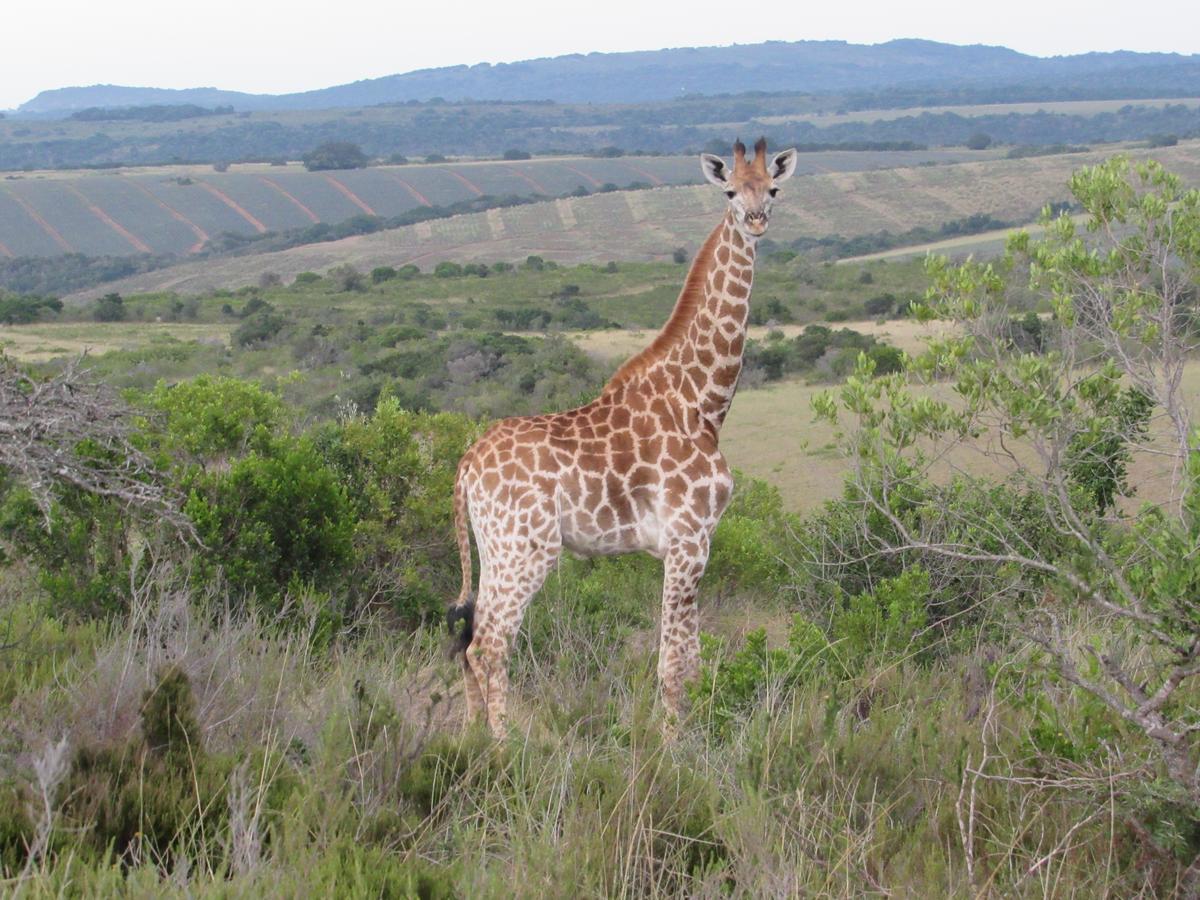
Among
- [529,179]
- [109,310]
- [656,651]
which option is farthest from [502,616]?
[529,179]

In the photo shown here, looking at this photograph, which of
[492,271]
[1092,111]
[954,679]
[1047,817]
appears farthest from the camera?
[1092,111]

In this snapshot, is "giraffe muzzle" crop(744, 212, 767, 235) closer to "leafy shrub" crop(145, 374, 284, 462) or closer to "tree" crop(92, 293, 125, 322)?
"leafy shrub" crop(145, 374, 284, 462)

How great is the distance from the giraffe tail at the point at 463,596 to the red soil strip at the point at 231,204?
75.0m

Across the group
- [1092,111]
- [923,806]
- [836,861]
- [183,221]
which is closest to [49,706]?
[836,861]

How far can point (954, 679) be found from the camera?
19.2ft

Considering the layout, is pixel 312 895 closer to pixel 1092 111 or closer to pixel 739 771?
pixel 739 771

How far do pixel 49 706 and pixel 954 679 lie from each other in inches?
142

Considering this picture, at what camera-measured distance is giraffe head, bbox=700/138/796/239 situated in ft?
20.6

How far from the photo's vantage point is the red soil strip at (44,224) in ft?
245

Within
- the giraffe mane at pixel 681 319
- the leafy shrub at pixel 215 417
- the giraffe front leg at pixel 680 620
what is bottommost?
the giraffe front leg at pixel 680 620

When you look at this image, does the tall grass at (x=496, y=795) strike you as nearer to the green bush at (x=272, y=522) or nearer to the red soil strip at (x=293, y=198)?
the green bush at (x=272, y=522)

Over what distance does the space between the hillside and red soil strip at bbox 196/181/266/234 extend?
1246 cm

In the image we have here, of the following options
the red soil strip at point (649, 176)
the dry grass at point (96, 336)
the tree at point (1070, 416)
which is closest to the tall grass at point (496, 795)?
the tree at point (1070, 416)

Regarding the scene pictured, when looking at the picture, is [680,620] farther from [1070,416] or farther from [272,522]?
[272,522]
